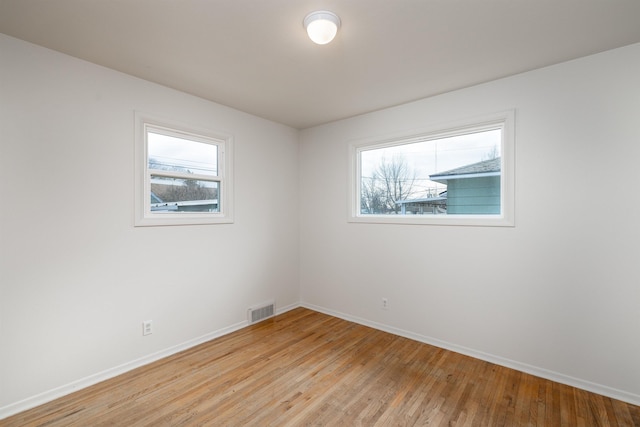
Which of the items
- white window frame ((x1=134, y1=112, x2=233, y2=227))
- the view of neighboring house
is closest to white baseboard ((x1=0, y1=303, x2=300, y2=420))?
white window frame ((x1=134, y1=112, x2=233, y2=227))

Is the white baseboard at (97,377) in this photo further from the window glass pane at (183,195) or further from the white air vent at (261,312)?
the window glass pane at (183,195)

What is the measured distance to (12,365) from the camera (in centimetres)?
205

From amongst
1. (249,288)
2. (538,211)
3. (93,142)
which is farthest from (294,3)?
(249,288)

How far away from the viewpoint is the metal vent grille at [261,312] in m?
3.63

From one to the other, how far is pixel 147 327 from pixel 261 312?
1.34 m

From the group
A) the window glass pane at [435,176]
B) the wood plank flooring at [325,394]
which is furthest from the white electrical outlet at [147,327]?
the window glass pane at [435,176]

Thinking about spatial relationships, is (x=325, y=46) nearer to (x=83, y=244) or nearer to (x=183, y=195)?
(x=183, y=195)

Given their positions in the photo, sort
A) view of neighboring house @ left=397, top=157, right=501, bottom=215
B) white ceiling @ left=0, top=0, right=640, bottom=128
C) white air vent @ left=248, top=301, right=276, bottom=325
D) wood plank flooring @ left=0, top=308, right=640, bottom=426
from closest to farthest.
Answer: white ceiling @ left=0, top=0, right=640, bottom=128
wood plank flooring @ left=0, top=308, right=640, bottom=426
view of neighboring house @ left=397, top=157, right=501, bottom=215
white air vent @ left=248, top=301, right=276, bottom=325

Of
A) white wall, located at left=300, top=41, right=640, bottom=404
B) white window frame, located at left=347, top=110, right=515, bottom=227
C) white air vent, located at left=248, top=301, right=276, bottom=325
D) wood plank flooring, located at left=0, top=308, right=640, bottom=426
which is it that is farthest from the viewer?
white air vent, located at left=248, top=301, right=276, bottom=325

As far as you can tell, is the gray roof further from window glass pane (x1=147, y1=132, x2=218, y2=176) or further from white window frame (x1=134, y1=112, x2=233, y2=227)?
window glass pane (x1=147, y1=132, x2=218, y2=176)

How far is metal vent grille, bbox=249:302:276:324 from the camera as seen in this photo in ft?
11.9

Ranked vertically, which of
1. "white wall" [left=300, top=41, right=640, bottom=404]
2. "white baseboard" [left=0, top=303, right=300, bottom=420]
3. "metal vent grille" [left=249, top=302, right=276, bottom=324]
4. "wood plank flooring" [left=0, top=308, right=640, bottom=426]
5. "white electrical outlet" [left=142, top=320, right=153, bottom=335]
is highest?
"white wall" [left=300, top=41, right=640, bottom=404]

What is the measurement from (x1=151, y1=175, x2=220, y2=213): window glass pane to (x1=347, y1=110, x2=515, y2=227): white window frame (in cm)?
168

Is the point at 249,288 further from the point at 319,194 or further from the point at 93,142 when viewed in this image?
the point at 93,142
